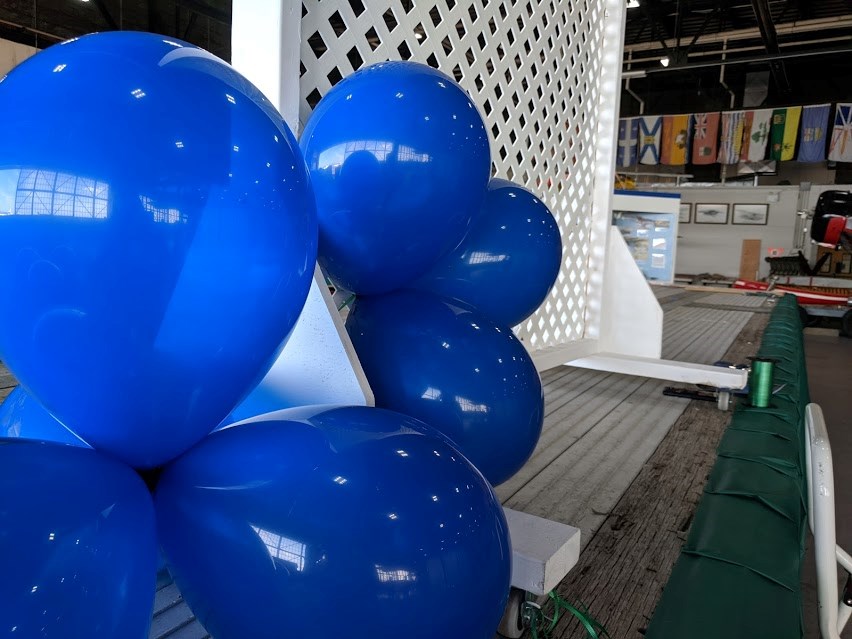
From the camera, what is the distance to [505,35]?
2057 mm

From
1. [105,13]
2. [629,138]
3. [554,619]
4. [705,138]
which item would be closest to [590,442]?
[554,619]

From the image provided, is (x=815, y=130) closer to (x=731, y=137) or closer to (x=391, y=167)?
(x=731, y=137)

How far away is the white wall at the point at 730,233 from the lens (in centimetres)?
1196

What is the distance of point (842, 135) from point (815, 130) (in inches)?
18.4

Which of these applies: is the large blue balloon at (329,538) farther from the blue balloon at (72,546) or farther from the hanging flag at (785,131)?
the hanging flag at (785,131)

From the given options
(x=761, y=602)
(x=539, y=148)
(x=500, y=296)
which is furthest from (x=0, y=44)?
(x=761, y=602)

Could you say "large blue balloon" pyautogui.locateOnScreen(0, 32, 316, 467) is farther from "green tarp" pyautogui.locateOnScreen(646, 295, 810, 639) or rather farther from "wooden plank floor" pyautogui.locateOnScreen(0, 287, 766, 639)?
"green tarp" pyautogui.locateOnScreen(646, 295, 810, 639)

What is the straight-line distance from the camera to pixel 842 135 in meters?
11.5

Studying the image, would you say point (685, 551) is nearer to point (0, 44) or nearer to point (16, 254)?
point (16, 254)

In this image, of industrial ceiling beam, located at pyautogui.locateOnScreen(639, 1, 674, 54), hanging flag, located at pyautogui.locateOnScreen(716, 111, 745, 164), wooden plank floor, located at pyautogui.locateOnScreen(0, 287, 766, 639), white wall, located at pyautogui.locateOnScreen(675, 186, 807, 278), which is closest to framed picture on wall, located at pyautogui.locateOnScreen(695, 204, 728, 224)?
white wall, located at pyautogui.locateOnScreen(675, 186, 807, 278)

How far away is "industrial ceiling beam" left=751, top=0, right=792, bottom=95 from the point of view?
30.6 ft

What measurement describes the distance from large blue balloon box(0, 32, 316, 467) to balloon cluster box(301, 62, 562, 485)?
24cm

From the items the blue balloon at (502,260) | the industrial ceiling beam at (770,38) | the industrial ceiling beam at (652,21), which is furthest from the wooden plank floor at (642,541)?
the industrial ceiling beam at (652,21)

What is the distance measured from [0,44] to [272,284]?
8503 millimetres
